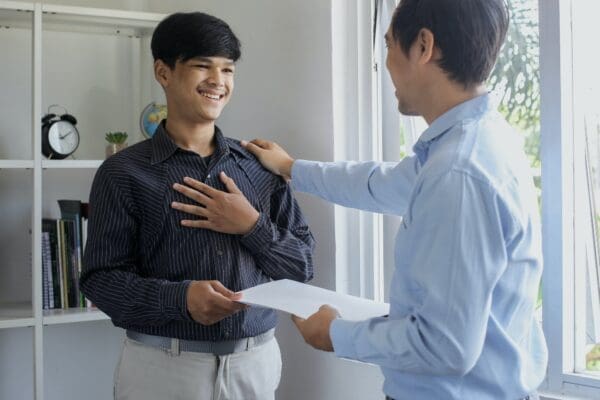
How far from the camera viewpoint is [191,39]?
1635 millimetres

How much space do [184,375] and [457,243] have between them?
0.78 m

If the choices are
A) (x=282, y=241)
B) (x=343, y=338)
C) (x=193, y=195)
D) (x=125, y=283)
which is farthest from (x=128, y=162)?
(x=343, y=338)

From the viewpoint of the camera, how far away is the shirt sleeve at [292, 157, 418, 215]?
158 centimetres

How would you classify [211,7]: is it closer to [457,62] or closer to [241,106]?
[241,106]

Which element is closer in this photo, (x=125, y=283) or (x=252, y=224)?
(x=125, y=283)

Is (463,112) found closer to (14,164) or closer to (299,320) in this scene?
(299,320)

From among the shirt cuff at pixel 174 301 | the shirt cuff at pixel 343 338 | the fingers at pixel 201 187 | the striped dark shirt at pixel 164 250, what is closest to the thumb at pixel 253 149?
the striped dark shirt at pixel 164 250

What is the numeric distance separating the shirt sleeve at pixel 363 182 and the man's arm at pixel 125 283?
1.32 feet

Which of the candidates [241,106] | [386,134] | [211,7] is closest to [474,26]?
[386,134]

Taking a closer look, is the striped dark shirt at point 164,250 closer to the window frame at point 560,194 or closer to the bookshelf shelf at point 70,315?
the window frame at point 560,194

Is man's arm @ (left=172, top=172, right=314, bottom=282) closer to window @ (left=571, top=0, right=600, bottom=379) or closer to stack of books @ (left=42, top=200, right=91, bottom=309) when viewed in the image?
window @ (left=571, top=0, right=600, bottom=379)

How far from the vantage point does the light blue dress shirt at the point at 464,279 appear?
3.34 feet

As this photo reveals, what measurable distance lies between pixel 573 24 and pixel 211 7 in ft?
4.17

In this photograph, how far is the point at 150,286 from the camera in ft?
4.91
